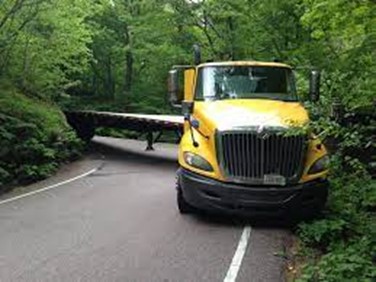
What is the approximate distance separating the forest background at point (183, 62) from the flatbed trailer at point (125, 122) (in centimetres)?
145

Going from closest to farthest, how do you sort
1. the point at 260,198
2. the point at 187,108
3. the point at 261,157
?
the point at 260,198, the point at 261,157, the point at 187,108

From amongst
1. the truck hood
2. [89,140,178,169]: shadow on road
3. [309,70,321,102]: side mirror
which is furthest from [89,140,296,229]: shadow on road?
[309,70,321,102]: side mirror

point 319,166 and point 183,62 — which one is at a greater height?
point 183,62

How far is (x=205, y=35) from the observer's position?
107ft

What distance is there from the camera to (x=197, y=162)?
10641mm

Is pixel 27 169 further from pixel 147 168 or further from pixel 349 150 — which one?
pixel 349 150

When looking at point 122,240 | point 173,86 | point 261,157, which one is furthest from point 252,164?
point 173,86

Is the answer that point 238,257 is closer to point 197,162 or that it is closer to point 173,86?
point 197,162

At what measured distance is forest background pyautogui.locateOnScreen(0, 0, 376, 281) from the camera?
9133 mm

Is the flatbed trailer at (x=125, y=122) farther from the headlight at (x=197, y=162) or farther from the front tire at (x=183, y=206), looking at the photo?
the headlight at (x=197, y=162)

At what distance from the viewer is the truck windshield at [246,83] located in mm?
12359

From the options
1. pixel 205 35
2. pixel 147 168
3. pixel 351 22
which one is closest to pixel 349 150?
pixel 351 22

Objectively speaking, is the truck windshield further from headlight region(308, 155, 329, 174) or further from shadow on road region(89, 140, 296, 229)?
shadow on road region(89, 140, 296, 229)

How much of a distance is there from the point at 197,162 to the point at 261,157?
39.8 inches
